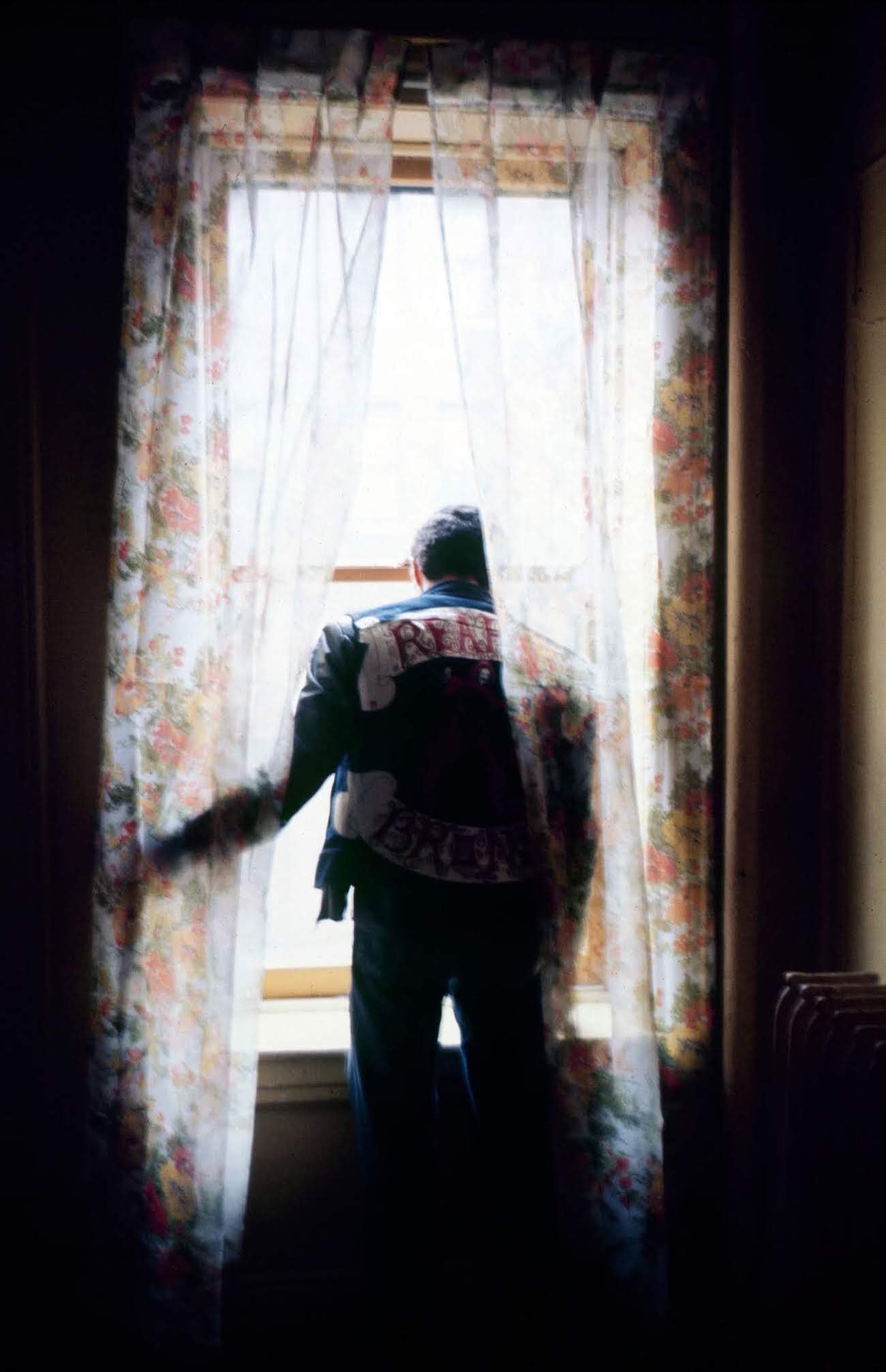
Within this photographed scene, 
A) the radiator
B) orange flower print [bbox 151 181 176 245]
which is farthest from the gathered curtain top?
the radiator

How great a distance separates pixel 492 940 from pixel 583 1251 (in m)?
0.55

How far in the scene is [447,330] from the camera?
1.83m

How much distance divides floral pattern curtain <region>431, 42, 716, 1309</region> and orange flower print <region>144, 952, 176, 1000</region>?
603 millimetres

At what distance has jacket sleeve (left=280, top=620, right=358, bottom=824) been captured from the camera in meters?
1.51

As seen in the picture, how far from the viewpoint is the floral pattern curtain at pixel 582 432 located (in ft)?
5.25

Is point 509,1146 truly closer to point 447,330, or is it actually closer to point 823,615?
point 823,615

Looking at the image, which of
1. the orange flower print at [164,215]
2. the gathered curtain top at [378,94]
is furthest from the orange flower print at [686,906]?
the orange flower print at [164,215]

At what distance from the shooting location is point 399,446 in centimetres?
183

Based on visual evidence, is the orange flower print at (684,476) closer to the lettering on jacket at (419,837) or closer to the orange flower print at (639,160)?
the orange flower print at (639,160)

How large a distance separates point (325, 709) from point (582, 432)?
62cm

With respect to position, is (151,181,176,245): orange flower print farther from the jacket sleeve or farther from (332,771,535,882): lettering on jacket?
(332,771,535,882): lettering on jacket

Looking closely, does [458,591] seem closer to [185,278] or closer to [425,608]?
[425,608]

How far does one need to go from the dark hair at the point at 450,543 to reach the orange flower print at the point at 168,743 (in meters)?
0.47

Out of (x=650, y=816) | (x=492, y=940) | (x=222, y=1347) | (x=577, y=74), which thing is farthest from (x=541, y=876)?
(x=577, y=74)
